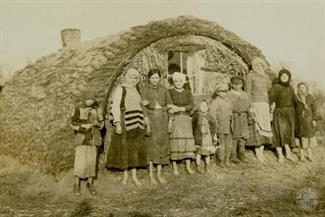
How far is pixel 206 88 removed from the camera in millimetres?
8914

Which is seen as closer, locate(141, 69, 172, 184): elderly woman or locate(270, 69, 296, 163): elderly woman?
locate(141, 69, 172, 184): elderly woman

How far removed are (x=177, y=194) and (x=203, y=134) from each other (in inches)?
46.8

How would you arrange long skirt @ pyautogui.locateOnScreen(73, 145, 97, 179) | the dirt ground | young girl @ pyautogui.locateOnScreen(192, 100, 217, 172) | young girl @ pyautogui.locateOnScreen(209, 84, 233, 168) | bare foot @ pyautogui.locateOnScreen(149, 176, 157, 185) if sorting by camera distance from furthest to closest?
1. young girl @ pyautogui.locateOnScreen(209, 84, 233, 168)
2. young girl @ pyautogui.locateOnScreen(192, 100, 217, 172)
3. bare foot @ pyautogui.locateOnScreen(149, 176, 157, 185)
4. long skirt @ pyautogui.locateOnScreen(73, 145, 97, 179)
5. the dirt ground

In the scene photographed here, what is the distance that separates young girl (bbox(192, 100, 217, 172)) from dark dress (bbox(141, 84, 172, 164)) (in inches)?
21.6

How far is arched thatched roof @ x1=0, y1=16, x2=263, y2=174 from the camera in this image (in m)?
8.01

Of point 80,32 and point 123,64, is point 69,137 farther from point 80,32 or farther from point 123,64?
point 80,32

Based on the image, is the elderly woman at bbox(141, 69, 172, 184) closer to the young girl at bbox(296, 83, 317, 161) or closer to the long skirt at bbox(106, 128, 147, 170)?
the long skirt at bbox(106, 128, 147, 170)

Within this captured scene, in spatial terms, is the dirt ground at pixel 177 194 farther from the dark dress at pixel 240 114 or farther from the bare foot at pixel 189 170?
the dark dress at pixel 240 114

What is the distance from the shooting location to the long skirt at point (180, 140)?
7.77m

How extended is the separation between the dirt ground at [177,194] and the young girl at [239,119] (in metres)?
0.26

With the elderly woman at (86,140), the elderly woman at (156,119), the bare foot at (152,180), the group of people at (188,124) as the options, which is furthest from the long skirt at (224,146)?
the elderly woman at (86,140)

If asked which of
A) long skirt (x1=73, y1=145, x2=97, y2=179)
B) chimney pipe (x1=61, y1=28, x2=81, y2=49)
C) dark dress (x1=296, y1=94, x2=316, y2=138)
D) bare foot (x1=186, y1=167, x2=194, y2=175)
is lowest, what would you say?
bare foot (x1=186, y1=167, x2=194, y2=175)

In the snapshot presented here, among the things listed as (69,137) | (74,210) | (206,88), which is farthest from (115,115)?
(206,88)

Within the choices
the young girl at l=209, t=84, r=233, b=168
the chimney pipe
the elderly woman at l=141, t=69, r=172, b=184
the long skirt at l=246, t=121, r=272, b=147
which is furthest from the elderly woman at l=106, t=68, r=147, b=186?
the chimney pipe
